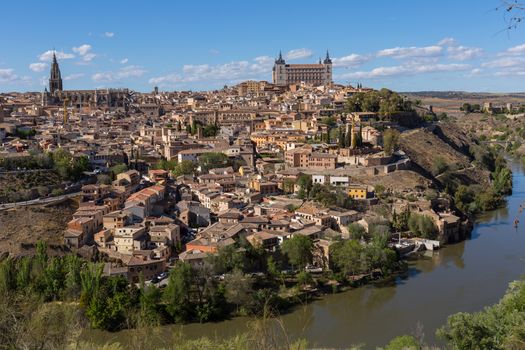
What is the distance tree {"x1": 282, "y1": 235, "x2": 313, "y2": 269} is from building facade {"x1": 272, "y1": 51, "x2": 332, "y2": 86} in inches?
Result: 1550

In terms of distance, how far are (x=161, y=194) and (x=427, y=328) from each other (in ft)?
31.3

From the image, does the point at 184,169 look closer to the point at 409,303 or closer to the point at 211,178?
the point at 211,178

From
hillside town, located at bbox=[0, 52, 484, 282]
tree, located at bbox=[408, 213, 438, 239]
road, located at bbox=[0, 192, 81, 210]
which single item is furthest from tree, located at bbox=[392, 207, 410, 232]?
road, located at bbox=[0, 192, 81, 210]

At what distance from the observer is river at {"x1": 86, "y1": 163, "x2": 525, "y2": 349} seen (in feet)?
34.7

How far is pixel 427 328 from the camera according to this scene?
34.9ft

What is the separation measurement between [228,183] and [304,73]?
3438 centimetres

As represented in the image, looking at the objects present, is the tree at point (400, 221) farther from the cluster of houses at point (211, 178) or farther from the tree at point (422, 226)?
the cluster of houses at point (211, 178)

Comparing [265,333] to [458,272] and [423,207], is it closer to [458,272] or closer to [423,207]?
[458,272]

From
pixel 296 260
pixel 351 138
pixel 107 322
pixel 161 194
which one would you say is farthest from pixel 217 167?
pixel 107 322

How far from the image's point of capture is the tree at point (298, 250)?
512 inches

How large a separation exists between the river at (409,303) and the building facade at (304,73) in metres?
36.8

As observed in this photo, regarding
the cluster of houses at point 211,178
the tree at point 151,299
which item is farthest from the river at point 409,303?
the cluster of houses at point 211,178

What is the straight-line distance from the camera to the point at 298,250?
12984 millimetres

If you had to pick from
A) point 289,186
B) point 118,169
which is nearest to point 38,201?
point 118,169
